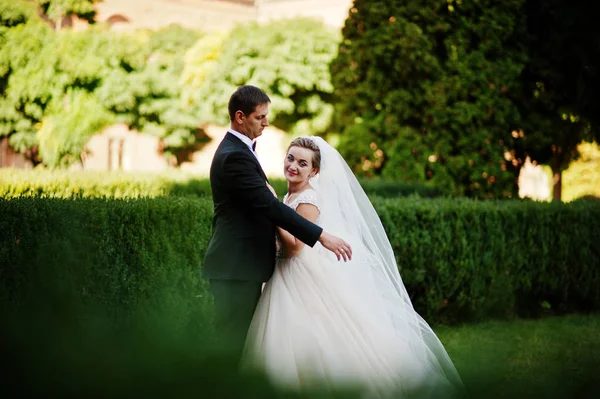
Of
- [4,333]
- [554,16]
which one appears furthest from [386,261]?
[554,16]

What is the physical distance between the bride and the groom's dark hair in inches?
20.7

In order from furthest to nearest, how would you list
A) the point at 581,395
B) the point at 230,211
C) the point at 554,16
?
the point at 554,16
the point at 230,211
the point at 581,395

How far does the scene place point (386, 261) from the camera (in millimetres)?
5129

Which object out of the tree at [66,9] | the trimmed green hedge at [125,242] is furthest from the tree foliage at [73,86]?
the trimmed green hedge at [125,242]

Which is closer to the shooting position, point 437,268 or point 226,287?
point 226,287

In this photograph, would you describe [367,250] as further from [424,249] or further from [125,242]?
[424,249]

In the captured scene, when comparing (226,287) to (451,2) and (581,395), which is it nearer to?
(581,395)

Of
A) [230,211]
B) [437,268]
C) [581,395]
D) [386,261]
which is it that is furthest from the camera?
[437,268]

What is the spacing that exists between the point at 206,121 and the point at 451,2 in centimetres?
2315

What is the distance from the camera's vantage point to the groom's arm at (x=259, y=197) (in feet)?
13.2

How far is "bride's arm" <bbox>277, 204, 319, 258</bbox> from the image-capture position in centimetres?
436

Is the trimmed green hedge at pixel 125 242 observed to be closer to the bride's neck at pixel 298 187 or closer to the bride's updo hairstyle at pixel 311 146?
the bride's neck at pixel 298 187

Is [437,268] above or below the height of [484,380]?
below

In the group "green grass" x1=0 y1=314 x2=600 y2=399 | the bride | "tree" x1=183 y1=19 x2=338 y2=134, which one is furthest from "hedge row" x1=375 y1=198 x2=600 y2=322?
"tree" x1=183 y1=19 x2=338 y2=134
